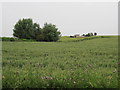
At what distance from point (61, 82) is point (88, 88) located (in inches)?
28.1

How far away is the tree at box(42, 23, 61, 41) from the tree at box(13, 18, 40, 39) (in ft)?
16.5

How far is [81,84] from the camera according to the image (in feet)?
14.3

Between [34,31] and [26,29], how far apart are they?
13.9ft

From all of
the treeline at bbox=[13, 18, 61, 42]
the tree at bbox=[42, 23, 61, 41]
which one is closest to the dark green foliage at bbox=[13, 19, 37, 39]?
the treeline at bbox=[13, 18, 61, 42]

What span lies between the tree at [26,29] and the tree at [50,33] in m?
5.02

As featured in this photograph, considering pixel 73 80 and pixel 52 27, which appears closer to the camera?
pixel 73 80

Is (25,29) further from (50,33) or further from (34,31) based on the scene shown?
(50,33)

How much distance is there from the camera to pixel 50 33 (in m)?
81.2

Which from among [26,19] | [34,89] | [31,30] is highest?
[26,19]

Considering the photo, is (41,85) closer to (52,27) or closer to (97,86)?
(97,86)

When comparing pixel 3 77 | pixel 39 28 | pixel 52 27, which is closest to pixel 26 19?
pixel 39 28

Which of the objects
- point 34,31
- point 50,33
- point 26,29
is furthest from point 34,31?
point 50,33

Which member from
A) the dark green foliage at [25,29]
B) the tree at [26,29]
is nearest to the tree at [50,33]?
the tree at [26,29]

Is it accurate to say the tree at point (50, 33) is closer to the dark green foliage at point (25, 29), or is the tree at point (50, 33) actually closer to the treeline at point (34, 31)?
the treeline at point (34, 31)
